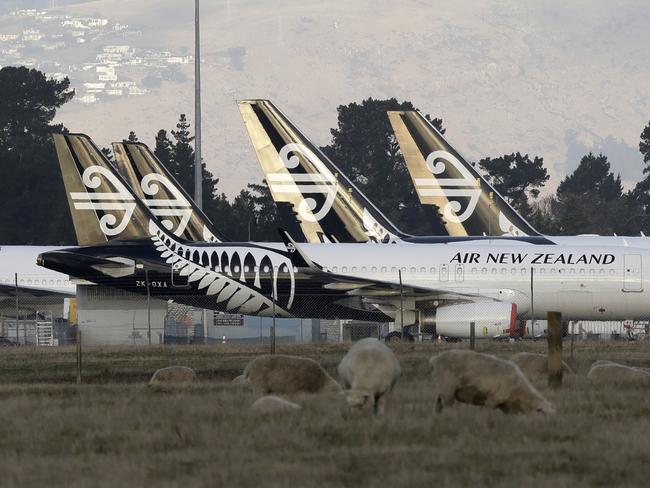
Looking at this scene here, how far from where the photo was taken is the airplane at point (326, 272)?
49.8 m

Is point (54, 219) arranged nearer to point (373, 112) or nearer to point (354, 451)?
point (373, 112)

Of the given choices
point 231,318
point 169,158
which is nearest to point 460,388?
point 231,318

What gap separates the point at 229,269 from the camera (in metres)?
49.8

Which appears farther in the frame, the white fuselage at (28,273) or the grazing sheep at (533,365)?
the white fuselage at (28,273)

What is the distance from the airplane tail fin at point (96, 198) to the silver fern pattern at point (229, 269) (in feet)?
4.15

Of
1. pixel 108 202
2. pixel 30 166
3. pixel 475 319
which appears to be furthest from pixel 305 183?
pixel 30 166

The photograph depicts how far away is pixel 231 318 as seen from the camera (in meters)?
53.9

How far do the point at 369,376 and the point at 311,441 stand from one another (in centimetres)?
207

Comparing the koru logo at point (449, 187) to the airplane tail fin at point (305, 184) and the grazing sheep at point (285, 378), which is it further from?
the grazing sheep at point (285, 378)

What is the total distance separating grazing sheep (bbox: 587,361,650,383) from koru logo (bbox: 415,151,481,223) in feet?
118

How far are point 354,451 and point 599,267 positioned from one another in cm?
3367

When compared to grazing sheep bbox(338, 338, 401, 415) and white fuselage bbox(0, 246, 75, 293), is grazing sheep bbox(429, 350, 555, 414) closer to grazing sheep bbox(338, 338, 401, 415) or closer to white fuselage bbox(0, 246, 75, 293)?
grazing sheep bbox(338, 338, 401, 415)

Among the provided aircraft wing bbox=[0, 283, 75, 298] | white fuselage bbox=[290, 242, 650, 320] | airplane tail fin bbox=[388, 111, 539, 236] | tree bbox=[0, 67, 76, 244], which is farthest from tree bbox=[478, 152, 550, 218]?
white fuselage bbox=[290, 242, 650, 320]

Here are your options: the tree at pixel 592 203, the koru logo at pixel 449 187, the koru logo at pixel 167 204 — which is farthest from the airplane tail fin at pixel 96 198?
the tree at pixel 592 203
